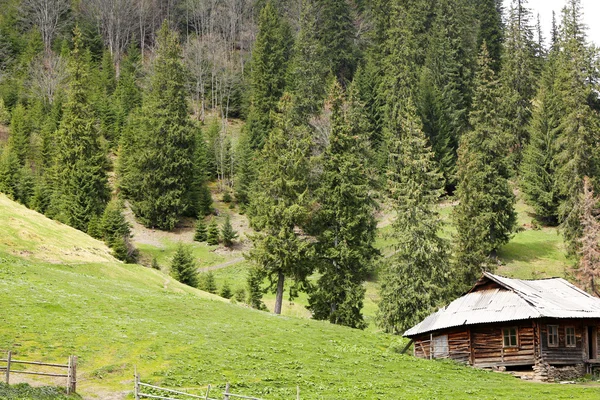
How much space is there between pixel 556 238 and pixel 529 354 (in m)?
40.7

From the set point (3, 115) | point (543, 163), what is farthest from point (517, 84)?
point (3, 115)

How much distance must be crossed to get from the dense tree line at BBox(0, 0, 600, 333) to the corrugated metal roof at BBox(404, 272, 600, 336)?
6.00 m

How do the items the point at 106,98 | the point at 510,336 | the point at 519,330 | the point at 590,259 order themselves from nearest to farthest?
the point at 519,330, the point at 510,336, the point at 590,259, the point at 106,98

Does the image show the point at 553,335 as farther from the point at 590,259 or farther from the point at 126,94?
the point at 126,94

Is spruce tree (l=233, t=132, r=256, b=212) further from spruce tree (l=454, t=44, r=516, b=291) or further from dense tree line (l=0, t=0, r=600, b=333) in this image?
spruce tree (l=454, t=44, r=516, b=291)

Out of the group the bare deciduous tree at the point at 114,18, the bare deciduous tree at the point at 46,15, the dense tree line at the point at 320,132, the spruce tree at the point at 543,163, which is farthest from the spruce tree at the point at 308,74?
the bare deciduous tree at the point at 46,15

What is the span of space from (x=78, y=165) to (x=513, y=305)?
177 feet

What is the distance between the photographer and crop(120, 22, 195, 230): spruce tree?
273 feet

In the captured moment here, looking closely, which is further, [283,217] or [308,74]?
[308,74]

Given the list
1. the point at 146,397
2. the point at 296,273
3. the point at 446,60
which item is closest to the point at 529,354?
the point at 296,273

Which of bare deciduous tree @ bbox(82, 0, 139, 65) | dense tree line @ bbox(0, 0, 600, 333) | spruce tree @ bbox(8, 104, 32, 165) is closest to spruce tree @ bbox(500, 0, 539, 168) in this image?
dense tree line @ bbox(0, 0, 600, 333)

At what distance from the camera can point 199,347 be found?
3656 centimetres

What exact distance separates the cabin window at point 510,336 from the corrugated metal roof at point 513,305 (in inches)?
53.9

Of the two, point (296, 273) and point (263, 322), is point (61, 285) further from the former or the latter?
point (296, 273)
